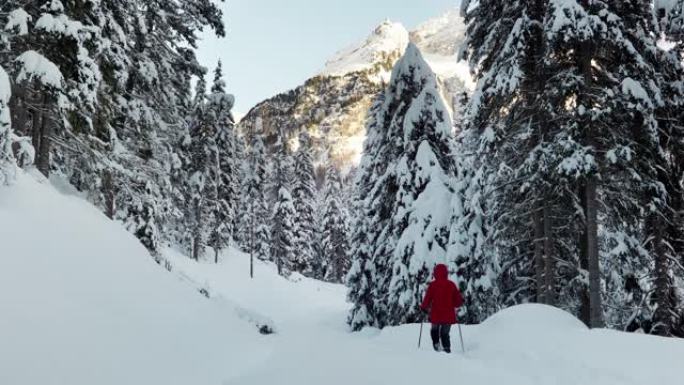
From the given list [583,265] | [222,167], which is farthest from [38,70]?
[222,167]

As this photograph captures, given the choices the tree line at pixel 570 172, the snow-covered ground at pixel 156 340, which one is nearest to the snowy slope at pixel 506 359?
Answer: the snow-covered ground at pixel 156 340

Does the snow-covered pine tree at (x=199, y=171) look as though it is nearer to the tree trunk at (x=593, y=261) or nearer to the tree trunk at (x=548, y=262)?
the tree trunk at (x=548, y=262)

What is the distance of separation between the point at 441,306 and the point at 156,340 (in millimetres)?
5284

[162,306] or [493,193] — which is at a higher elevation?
[493,193]

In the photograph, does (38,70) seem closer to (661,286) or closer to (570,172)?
(570,172)

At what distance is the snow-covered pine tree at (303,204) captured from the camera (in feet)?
191

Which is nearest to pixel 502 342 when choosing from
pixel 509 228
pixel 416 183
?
pixel 509 228

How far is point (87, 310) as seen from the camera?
23.4ft

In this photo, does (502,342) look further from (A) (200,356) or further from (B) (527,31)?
(B) (527,31)

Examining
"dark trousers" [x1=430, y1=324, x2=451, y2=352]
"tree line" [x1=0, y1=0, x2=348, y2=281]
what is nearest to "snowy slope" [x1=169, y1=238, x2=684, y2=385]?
"dark trousers" [x1=430, y1=324, x2=451, y2=352]

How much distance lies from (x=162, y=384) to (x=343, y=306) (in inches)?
1404

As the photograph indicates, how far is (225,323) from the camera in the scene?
13188 millimetres

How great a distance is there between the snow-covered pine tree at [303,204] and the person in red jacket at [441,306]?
1856 inches

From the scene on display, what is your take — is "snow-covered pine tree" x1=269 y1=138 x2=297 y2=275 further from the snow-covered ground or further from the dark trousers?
the dark trousers
